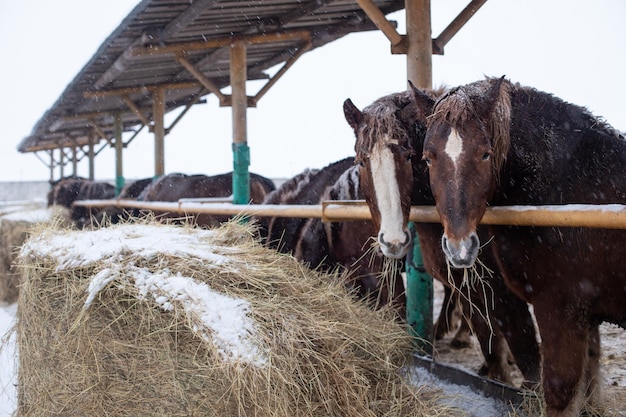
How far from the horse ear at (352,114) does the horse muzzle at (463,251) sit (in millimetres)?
1078

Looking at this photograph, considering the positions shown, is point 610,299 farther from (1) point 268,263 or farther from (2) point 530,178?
(1) point 268,263

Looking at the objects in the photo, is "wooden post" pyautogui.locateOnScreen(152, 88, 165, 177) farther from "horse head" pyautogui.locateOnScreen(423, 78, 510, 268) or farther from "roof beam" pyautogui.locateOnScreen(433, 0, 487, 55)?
"horse head" pyautogui.locateOnScreen(423, 78, 510, 268)

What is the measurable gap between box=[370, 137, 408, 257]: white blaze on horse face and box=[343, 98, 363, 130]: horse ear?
0.93ft

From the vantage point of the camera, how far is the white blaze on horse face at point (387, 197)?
2.70 metres

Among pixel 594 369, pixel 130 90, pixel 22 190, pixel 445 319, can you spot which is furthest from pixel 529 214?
pixel 22 190

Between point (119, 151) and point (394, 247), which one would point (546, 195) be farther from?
point (119, 151)

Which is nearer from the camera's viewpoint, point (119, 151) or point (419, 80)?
point (419, 80)

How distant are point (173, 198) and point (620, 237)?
6.79 m

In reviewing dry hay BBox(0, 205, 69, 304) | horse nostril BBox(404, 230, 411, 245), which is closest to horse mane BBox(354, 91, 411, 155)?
horse nostril BBox(404, 230, 411, 245)

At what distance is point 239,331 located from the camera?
6.93ft

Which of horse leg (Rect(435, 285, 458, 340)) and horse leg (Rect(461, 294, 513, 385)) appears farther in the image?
horse leg (Rect(435, 285, 458, 340))

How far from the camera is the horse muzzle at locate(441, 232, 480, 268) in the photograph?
2207mm

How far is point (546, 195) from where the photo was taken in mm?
2557

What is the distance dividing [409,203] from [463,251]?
0.68m
